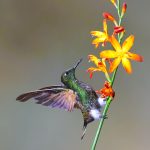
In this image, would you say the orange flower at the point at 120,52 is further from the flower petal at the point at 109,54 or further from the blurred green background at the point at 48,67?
the blurred green background at the point at 48,67

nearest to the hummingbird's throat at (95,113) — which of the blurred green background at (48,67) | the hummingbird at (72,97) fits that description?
the hummingbird at (72,97)

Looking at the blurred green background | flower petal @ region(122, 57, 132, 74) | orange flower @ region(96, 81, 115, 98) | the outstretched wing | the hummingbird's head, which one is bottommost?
orange flower @ region(96, 81, 115, 98)

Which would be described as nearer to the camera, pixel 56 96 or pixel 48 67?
pixel 56 96

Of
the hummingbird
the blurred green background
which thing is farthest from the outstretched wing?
the blurred green background

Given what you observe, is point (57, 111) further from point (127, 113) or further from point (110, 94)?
point (110, 94)

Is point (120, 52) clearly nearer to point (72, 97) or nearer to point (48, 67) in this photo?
point (72, 97)

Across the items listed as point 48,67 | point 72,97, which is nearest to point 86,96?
point 72,97

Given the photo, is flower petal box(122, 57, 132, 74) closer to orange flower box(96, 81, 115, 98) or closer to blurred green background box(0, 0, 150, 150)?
orange flower box(96, 81, 115, 98)
